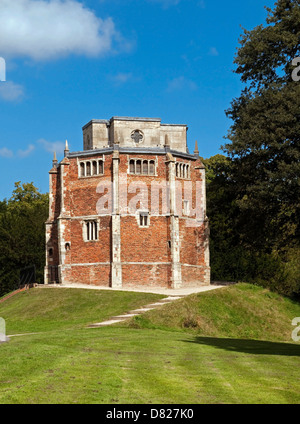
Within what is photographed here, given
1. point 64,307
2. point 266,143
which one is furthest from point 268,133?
point 64,307

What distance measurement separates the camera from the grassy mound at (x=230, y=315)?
126 ft

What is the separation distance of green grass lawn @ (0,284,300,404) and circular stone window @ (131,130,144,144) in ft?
77.4

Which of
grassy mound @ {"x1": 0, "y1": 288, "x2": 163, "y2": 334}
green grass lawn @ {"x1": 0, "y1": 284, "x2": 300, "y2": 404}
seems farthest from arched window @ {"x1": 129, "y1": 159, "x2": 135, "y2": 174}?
green grass lawn @ {"x1": 0, "y1": 284, "x2": 300, "y2": 404}

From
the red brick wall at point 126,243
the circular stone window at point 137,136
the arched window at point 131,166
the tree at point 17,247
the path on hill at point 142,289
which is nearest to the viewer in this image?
the path on hill at point 142,289

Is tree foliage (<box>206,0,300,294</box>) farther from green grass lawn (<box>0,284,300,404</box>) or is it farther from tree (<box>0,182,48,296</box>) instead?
tree (<box>0,182,48,296</box>)

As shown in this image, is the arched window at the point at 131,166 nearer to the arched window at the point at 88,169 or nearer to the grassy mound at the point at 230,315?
the arched window at the point at 88,169

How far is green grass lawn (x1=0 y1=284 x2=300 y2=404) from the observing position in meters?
14.0

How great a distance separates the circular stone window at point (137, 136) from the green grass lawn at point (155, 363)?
23.6 m

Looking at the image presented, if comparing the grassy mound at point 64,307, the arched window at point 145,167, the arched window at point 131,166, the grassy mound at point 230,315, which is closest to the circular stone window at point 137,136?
the arched window at point 145,167

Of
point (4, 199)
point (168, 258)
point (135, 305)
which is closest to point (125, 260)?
point (168, 258)

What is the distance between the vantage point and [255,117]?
48.9 meters
